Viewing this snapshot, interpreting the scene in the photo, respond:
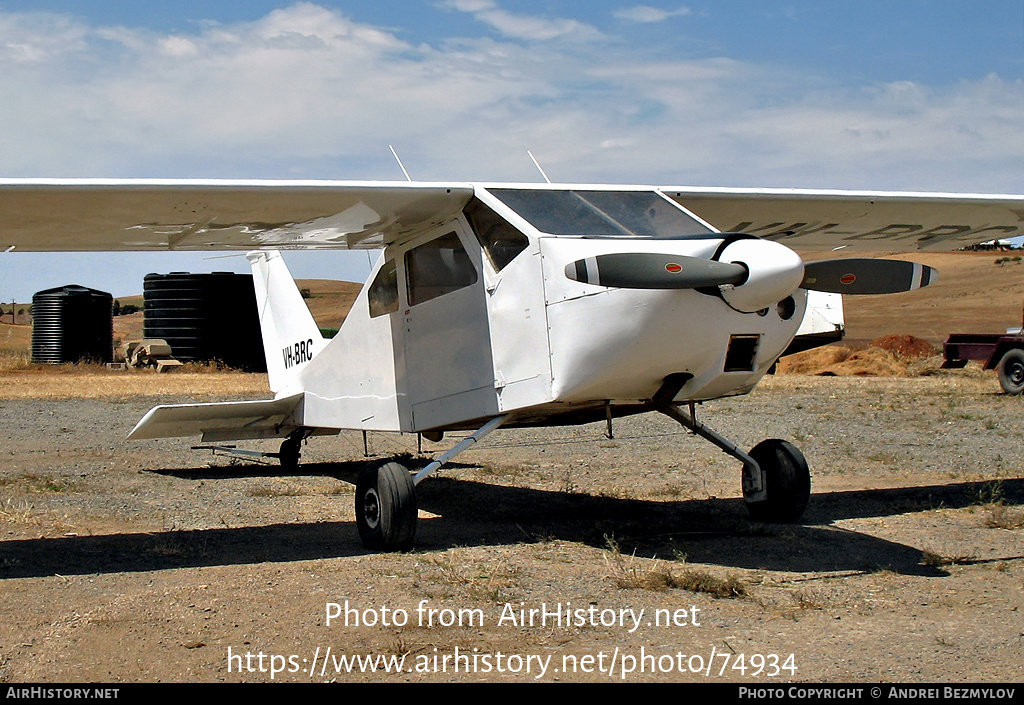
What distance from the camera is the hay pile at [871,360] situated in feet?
89.4

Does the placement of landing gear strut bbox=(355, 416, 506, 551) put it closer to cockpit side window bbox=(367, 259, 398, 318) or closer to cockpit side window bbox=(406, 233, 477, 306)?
cockpit side window bbox=(406, 233, 477, 306)

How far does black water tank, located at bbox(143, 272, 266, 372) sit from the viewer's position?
31.9 m

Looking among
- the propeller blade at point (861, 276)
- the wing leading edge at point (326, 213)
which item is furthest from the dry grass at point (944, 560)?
the wing leading edge at point (326, 213)

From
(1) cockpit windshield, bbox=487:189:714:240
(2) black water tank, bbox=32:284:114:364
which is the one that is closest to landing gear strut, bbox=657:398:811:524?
(1) cockpit windshield, bbox=487:189:714:240

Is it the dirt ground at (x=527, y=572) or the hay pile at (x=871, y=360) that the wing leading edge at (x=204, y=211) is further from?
the hay pile at (x=871, y=360)

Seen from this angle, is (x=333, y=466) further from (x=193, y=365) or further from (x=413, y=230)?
(x=193, y=365)

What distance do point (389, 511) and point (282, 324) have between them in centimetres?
543

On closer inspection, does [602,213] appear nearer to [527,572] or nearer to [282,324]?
[527,572]

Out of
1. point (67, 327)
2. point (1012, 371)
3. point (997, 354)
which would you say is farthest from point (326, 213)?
point (67, 327)

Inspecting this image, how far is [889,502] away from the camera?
28.4 feet

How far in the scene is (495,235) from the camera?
7082mm

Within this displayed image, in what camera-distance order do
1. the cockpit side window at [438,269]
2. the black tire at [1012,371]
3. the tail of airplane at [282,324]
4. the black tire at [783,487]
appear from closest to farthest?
the cockpit side window at [438,269] → the black tire at [783,487] → the tail of airplane at [282,324] → the black tire at [1012,371]

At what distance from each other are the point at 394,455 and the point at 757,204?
590 centimetres

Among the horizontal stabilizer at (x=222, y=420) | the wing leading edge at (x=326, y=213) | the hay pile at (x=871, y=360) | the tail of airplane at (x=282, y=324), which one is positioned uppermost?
the wing leading edge at (x=326, y=213)
